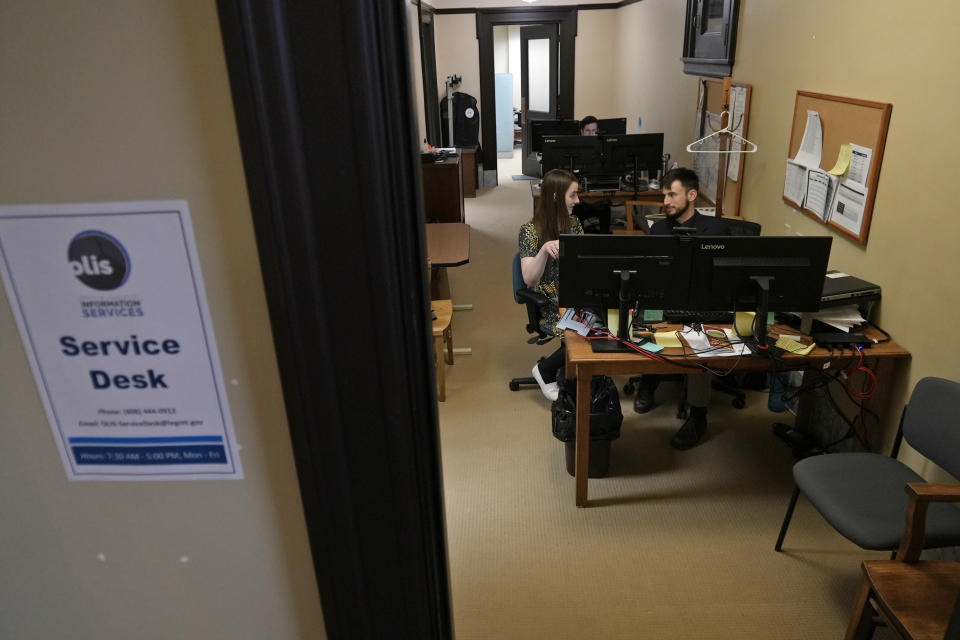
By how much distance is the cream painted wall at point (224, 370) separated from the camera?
Result: 65 centimetres

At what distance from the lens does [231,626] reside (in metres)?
0.88

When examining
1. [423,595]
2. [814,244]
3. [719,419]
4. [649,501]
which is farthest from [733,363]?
[423,595]

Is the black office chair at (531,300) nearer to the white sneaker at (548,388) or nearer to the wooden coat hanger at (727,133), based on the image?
the white sneaker at (548,388)

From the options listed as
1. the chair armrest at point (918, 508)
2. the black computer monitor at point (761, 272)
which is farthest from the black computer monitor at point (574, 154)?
the chair armrest at point (918, 508)

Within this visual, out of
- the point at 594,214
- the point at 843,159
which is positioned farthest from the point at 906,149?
the point at 594,214

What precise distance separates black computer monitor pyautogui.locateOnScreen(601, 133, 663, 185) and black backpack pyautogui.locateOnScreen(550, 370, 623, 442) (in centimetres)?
296

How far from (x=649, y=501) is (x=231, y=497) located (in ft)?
8.32

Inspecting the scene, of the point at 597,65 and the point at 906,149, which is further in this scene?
the point at 597,65

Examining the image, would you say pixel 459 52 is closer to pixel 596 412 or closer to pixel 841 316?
pixel 596 412

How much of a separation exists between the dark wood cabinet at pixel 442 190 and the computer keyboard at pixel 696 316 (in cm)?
393

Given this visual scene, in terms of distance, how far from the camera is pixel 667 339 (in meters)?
2.79

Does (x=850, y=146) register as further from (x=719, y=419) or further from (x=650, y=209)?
(x=650, y=209)

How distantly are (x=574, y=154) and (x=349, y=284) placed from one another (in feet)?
16.7

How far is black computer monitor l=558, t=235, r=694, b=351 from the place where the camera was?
2.67 meters
